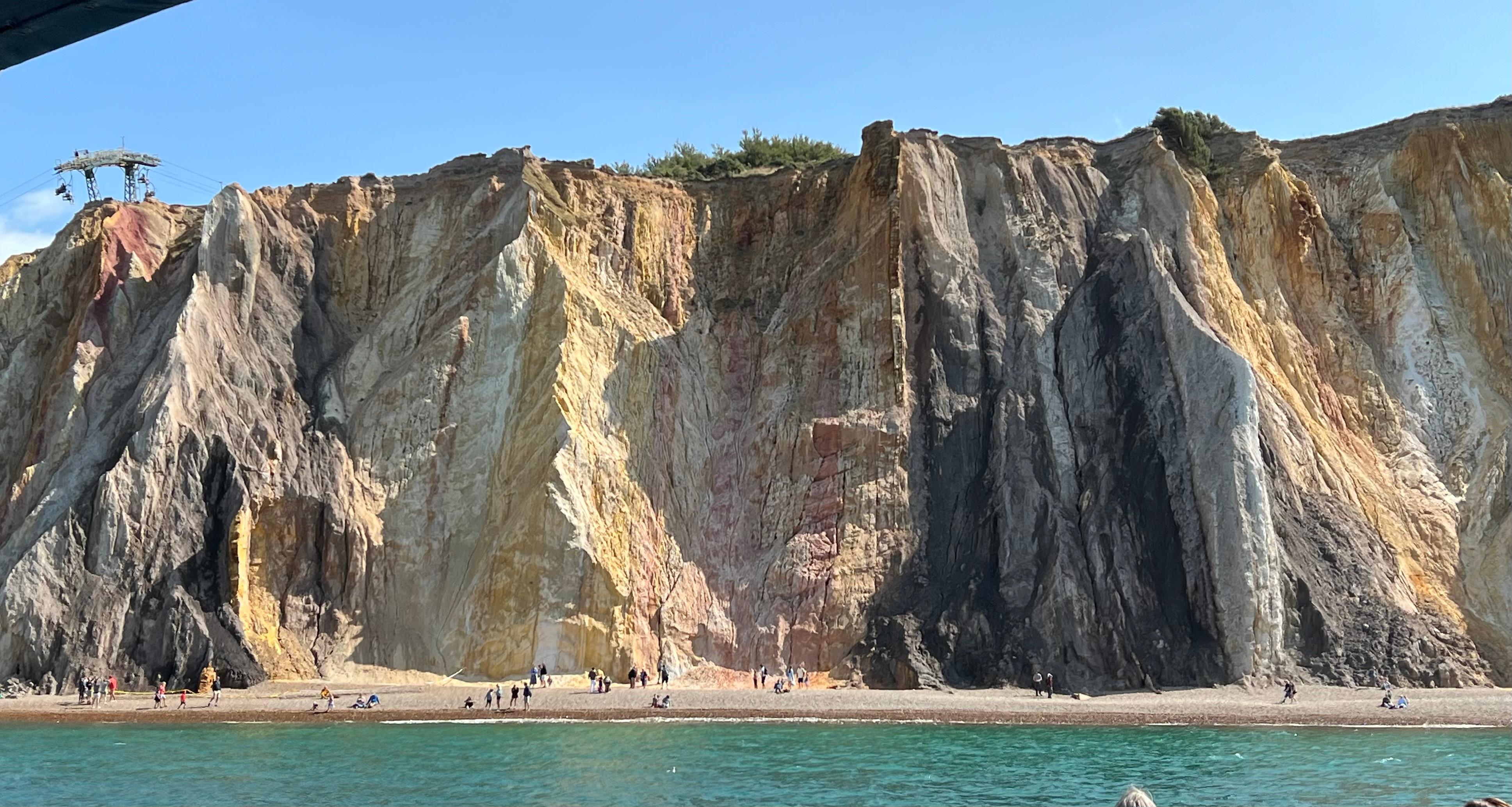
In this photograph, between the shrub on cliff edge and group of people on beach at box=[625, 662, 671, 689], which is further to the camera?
the shrub on cliff edge

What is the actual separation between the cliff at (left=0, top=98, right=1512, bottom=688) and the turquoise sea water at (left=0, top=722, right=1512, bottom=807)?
5552 millimetres

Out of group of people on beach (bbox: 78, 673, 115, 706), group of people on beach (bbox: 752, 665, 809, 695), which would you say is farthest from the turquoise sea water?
group of people on beach (bbox: 752, 665, 809, 695)

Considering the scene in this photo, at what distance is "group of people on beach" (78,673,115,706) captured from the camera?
3019cm

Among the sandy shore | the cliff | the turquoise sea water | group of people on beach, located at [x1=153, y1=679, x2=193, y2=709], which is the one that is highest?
the cliff

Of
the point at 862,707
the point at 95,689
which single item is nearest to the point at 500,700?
the point at 862,707

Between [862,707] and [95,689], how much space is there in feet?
55.3

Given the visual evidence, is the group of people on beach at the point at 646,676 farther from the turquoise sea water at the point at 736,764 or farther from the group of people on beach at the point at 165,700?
the group of people on beach at the point at 165,700

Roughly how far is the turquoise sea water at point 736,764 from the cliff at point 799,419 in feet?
18.2

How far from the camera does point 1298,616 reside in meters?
32.7

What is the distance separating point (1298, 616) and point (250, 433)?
86.9 feet

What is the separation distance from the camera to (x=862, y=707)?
29.9m

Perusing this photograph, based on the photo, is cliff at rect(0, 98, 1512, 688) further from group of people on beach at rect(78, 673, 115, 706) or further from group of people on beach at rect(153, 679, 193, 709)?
group of people on beach at rect(153, 679, 193, 709)

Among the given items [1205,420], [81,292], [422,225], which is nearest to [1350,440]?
[1205,420]

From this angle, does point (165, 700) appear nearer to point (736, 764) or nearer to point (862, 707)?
point (736, 764)
